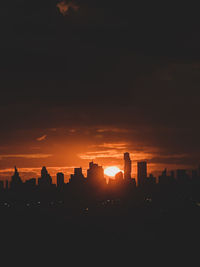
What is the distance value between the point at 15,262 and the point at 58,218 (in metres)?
66.3

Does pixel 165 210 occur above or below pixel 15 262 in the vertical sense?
above

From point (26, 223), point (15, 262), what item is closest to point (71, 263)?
point (15, 262)

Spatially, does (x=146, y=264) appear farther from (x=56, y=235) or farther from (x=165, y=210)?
(x=165, y=210)

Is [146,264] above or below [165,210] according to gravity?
below

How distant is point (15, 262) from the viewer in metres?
97.8

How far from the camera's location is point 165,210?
572ft

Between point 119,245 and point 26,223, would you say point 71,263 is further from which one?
point 26,223

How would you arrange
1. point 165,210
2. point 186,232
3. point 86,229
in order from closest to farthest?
point 186,232 → point 86,229 → point 165,210

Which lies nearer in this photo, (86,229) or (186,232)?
(186,232)

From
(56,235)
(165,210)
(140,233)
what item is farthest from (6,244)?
(165,210)

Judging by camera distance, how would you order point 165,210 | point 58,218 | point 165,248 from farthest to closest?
point 165,210, point 58,218, point 165,248

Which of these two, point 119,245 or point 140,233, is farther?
point 140,233

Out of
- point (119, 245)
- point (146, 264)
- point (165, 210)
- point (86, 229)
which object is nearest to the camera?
point (146, 264)

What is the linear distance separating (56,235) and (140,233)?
23217 millimetres
